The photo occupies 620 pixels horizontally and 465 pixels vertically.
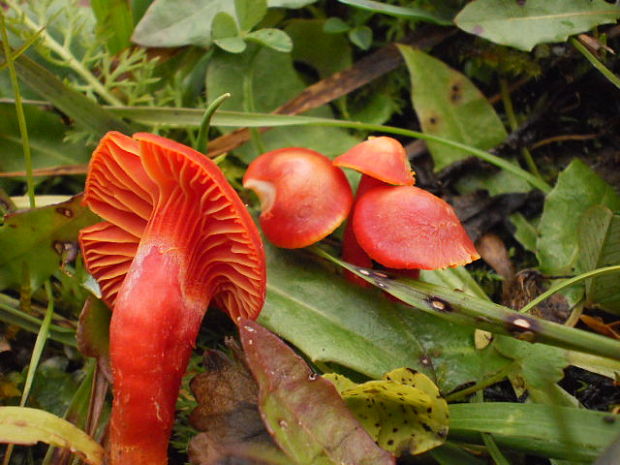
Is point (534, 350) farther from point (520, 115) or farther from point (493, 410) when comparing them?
point (520, 115)

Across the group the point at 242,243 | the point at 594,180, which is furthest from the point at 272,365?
the point at 594,180

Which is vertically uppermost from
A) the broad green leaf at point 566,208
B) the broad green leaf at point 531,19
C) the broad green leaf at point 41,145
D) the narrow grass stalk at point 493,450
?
the broad green leaf at point 531,19

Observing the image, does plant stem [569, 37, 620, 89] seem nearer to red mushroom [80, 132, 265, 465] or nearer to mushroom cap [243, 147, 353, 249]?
mushroom cap [243, 147, 353, 249]

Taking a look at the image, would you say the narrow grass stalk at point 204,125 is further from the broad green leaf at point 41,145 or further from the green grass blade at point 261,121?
the broad green leaf at point 41,145

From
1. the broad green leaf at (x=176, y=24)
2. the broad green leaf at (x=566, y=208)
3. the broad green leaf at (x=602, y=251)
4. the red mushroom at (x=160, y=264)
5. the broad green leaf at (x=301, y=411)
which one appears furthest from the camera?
the broad green leaf at (x=176, y=24)

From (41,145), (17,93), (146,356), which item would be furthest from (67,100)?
→ (146,356)

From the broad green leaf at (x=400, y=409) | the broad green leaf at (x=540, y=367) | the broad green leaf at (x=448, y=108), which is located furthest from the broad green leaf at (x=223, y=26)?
the broad green leaf at (x=540, y=367)
